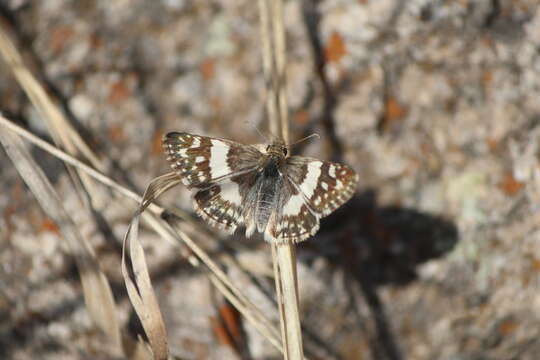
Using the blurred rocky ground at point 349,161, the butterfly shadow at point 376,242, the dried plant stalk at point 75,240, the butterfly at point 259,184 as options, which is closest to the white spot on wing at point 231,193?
the butterfly at point 259,184

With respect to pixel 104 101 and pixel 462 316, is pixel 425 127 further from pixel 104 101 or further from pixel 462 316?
pixel 104 101

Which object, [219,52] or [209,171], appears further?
[219,52]

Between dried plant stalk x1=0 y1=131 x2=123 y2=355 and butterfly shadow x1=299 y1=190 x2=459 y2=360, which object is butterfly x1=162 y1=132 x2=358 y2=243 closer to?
butterfly shadow x1=299 y1=190 x2=459 y2=360

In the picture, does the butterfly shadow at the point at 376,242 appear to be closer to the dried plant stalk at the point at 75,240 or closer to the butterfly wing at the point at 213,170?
the butterfly wing at the point at 213,170

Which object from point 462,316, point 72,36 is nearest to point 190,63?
point 72,36

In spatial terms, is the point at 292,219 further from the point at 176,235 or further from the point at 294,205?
the point at 176,235

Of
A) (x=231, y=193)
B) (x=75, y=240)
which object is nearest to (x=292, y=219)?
(x=231, y=193)
